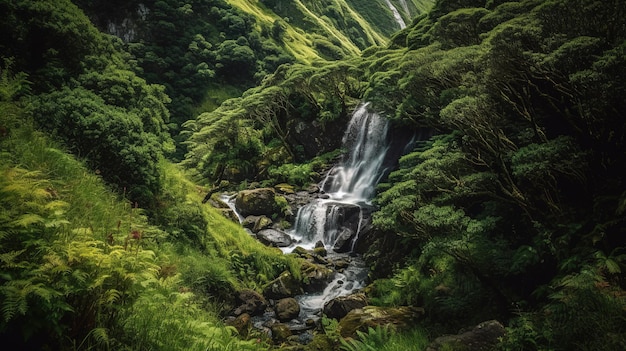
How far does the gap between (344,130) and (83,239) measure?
3270 centimetres

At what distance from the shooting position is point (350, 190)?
3039cm

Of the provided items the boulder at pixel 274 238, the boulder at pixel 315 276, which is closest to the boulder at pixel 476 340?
the boulder at pixel 315 276

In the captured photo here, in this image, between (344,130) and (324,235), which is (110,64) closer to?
(324,235)

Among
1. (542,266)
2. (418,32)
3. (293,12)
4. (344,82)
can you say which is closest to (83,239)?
(542,266)

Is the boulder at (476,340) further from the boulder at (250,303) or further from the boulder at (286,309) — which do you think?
the boulder at (250,303)

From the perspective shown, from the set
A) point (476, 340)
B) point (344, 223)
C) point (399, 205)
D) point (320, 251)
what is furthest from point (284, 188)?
point (476, 340)

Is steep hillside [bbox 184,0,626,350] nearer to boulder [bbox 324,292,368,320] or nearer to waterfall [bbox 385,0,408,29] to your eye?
boulder [bbox 324,292,368,320]

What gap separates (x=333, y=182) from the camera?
104ft

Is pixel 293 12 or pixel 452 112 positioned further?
pixel 293 12

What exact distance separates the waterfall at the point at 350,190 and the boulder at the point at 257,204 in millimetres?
2286

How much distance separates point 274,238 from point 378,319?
12.7 metres

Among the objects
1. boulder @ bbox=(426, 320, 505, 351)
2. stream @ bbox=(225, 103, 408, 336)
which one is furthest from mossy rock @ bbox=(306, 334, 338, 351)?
boulder @ bbox=(426, 320, 505, 351)

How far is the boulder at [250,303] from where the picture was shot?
13.5 m

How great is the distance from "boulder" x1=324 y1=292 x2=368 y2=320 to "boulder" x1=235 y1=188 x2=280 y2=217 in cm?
1356
